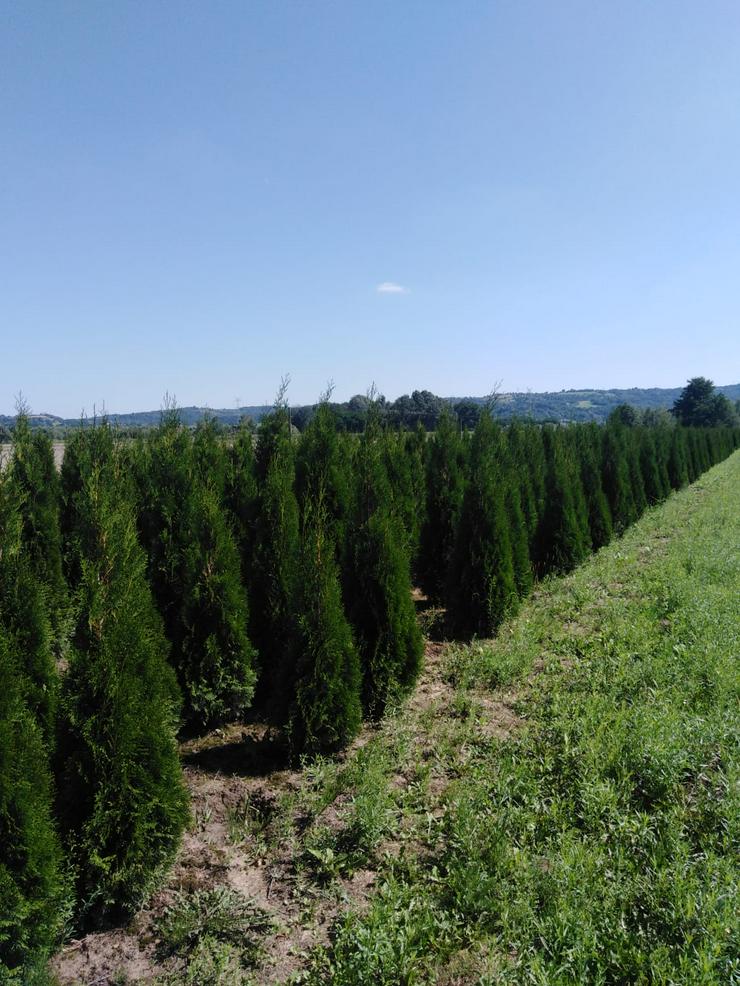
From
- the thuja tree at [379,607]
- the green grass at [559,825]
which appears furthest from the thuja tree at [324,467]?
the green grass at [559,825]

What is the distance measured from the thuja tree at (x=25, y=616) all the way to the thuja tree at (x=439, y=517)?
5828 millimetres

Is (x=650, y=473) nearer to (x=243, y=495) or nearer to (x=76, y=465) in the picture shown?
(x=243, y=495)

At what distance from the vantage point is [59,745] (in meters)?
3.14

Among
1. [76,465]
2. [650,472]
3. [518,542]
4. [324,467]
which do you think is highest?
[76,465]

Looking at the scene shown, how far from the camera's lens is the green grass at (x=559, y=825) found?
2635 millimetres

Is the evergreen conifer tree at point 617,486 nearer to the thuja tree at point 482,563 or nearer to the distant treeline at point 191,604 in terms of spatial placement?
the distant treeline at point 191,604

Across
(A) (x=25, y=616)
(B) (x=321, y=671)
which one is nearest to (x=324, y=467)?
(B) (x=321, y=671)

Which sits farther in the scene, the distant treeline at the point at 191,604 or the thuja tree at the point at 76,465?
the thuja tree at the point at 76,465

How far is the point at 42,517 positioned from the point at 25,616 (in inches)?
195

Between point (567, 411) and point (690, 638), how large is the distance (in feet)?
562

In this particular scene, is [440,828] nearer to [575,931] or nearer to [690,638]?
[575,931]

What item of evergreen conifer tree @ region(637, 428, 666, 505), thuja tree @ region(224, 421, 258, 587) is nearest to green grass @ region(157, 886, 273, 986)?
thuja tree @ region(224, 421, 258, 587)

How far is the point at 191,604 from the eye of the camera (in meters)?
5.23

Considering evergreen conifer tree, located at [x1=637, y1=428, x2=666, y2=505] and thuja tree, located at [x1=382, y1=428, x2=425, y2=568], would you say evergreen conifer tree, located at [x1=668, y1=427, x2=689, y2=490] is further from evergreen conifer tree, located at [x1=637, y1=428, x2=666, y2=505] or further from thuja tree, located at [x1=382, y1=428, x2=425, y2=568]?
thuja tree, located at [x1=382, y1=428, x2=425, y2=568]
